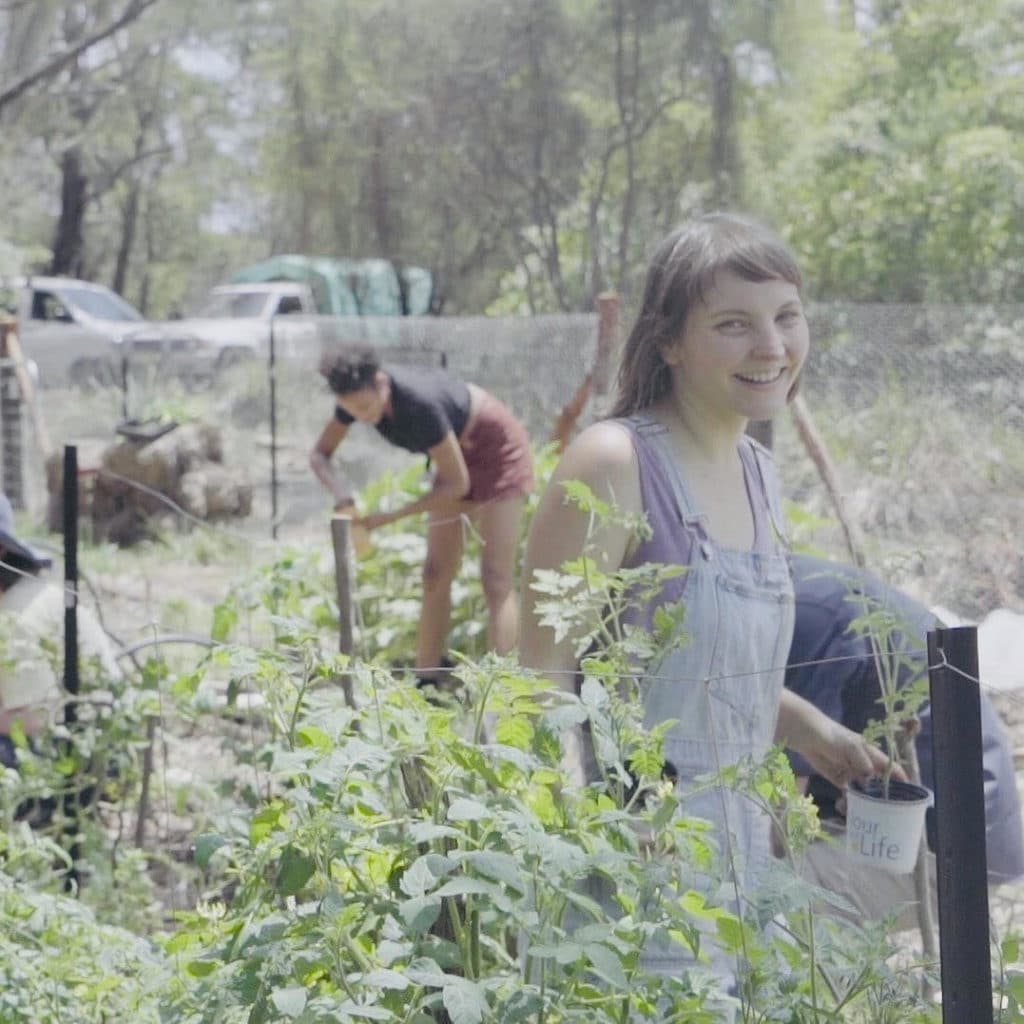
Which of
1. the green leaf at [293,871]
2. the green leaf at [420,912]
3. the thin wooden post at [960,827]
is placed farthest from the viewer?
the green leaf at [293,871]

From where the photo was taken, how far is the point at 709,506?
2.35 m

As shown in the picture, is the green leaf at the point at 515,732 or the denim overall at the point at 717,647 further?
the denim overall at the point at 717,647

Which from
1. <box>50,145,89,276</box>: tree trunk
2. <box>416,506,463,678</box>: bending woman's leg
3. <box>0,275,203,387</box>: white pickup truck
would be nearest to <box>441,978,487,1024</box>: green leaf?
<box>416,506,463,678</box>: bending woman's leg

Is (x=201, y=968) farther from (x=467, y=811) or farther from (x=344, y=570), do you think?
(x=344, y=570)

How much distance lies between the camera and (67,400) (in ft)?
52.1

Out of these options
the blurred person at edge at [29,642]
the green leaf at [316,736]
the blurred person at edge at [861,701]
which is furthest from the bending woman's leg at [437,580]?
the green leaf at [316,736]

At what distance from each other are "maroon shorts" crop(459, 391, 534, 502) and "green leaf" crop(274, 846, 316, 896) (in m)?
4.19

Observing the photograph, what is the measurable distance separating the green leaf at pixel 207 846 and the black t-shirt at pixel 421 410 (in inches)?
151

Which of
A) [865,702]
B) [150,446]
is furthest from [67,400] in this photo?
[865,702]

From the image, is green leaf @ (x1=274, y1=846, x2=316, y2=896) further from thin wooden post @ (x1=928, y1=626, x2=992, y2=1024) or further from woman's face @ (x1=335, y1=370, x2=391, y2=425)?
woman's face @ (x1=335, y1=370, x2=391, y2=425)

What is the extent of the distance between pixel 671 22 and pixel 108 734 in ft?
52.6

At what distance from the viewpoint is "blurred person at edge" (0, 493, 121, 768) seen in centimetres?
367

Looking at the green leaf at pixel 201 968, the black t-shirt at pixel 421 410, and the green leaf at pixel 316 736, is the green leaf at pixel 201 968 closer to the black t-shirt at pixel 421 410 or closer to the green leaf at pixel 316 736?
the green leaf at pixel 316 736

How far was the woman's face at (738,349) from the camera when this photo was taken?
2352 millimetres
